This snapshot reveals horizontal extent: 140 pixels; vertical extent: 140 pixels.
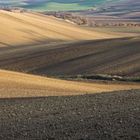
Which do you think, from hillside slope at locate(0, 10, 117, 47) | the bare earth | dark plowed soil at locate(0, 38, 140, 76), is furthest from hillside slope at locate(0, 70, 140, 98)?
hillside slope at locate(0, 10, 117, 47)

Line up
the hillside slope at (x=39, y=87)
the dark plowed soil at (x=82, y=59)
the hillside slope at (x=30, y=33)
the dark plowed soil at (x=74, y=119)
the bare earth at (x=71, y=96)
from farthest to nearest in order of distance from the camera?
the hillside slope at (x=30, y=33) → the dark plowed soil at (x=82, y=59) → the hillside slope at (x=39, y=87) → the bare earth at (x=71, y=96) → the dark plowed soil at (x=74, y=119)

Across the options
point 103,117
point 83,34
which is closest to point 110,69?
point 103,117

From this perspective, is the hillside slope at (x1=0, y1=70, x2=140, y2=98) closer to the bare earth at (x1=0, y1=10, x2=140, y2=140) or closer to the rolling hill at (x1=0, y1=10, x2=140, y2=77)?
the bare earth at (x1=0, y1=10, x2=140, y2=140)

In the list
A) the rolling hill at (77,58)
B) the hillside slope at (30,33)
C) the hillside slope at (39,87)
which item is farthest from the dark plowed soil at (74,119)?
the hillside slope at (30,33)

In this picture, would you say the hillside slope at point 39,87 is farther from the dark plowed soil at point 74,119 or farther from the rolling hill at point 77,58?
the rolling hill at point 77,58

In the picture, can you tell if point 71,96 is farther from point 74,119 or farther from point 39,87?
point 39,87

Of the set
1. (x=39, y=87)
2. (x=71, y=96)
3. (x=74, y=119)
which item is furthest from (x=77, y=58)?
(x=74, y=119)
